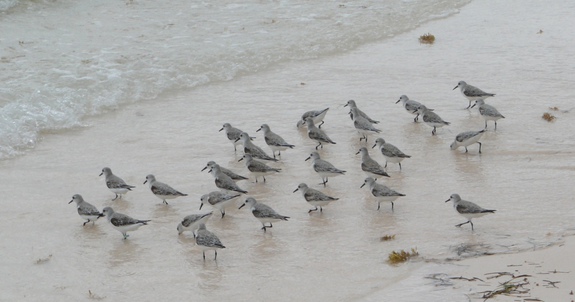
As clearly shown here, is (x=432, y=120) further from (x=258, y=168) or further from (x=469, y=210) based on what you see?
(x=469, y=210)

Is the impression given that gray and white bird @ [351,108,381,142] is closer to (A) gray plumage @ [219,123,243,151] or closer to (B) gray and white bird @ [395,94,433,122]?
(B) gray and white bird @ [395,94,433,122]

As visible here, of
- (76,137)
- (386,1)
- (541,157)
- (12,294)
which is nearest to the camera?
(12,294)

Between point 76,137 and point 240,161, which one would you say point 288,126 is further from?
point 76,137

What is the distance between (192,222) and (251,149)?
2.66m

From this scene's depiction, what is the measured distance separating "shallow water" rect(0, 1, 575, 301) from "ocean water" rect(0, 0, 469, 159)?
621mm

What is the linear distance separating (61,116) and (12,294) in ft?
20.5

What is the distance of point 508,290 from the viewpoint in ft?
25.9

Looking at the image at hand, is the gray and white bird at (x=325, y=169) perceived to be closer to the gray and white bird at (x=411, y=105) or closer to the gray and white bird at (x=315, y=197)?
the gray and white bird at (x=315, y=197)

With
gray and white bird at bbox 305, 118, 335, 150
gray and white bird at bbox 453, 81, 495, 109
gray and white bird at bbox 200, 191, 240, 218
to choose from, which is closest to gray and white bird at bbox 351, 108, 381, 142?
gray and white bird at bbox 305, 118, 335, 150

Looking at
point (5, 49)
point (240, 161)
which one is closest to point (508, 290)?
point (240, 161)

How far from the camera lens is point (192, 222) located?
32.7ft

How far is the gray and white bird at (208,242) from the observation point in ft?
30.5

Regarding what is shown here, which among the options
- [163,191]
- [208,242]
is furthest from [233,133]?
[208,242]

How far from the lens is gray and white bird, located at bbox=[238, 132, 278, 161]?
40.5 ft
